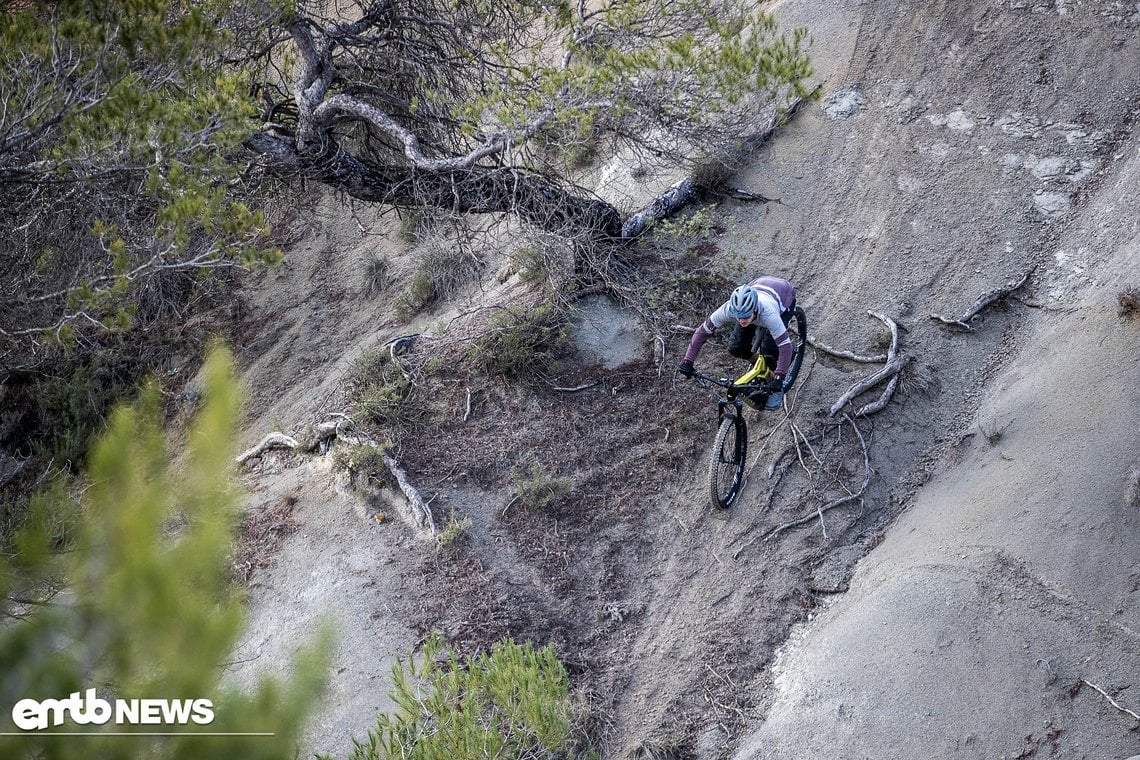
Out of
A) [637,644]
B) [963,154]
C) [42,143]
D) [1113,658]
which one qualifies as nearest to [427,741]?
[637,644]

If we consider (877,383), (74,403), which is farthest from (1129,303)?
(74,403)

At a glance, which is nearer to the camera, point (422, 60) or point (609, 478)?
point (609, 478)

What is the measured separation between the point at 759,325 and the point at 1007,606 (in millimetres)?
3008

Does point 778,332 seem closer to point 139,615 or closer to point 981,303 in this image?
point 981,303

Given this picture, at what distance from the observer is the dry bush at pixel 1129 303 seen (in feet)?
26.7

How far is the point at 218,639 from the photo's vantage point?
8.04 ft

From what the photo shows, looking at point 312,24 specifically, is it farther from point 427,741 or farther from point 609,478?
point 427,741

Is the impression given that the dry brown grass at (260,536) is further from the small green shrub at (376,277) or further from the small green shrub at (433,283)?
the small green shrub at (376,277)

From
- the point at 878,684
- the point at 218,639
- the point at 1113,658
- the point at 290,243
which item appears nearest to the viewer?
the point at 218,639

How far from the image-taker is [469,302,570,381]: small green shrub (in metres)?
9.62

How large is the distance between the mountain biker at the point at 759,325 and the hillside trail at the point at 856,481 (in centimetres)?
137

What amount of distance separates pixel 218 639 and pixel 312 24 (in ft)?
26.8

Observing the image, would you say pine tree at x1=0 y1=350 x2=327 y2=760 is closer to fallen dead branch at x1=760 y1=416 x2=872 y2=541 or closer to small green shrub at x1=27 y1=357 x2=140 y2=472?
fallen dead branch at x1=760 y1=416 x2=872 y2=541

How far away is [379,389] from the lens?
9586mm
